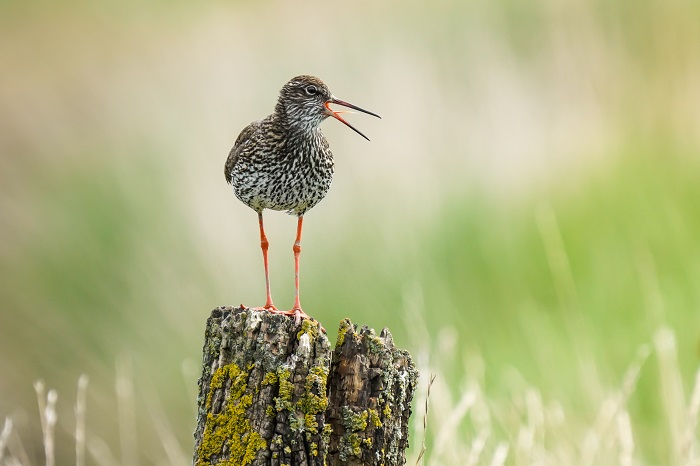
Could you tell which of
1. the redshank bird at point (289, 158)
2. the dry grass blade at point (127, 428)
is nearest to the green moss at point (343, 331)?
the redshank bird at point (289, 158)

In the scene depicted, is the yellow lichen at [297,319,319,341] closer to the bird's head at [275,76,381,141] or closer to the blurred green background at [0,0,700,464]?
the blurred green background at [0,0,700,464]

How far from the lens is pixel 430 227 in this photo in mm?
8594

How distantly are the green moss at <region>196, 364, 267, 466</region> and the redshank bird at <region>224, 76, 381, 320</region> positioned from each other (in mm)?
1457

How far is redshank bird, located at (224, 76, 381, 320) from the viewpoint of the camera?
17.6 feet

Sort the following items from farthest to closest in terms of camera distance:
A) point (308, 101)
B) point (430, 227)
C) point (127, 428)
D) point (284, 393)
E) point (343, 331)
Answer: point (430, 227) < point (127, 428) < point (308, 101) < point (343, 331) < point (284, 393)

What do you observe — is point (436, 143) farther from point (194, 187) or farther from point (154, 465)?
point (154, 465)

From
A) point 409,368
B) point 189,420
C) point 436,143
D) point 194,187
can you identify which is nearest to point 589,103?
point 436,143

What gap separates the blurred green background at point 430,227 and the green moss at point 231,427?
144 centimetres

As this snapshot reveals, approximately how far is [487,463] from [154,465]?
3.55 metres

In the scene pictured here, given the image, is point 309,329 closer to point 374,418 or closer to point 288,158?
point 374,418

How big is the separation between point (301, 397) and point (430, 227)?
5093 millimetres

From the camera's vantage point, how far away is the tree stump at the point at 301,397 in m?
3.59

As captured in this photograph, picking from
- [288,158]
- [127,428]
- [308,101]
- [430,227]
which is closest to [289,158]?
[288,158]

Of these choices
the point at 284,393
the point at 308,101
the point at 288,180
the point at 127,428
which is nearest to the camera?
the point at 284,393
